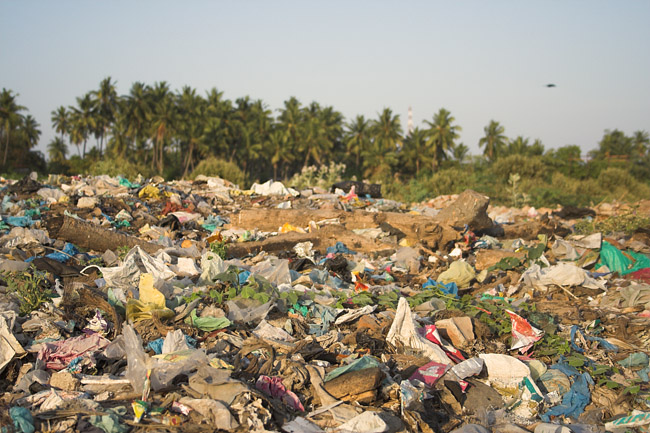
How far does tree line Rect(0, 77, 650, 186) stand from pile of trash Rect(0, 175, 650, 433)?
1219 inches

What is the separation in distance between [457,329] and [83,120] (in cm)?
4354

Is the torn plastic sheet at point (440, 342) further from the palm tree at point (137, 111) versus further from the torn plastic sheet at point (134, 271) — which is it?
the palm tree at point (137, 111)

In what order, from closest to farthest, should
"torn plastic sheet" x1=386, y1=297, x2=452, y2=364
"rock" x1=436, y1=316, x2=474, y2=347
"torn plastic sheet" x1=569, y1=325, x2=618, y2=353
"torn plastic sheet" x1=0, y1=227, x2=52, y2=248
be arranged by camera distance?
"torn plastic sheet" x1=386, y1=297, x2=452, y2=364, "rock" x1=436, y1=316, x2=474, y2=347, "torn plastic sheet" x1=569, y1=325, x2=618, y2=353, "torn plastic sheet" x1=0, y1=227, x2=52, y2=248

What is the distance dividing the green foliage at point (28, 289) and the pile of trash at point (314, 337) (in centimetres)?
2

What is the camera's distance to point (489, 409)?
3.10 metres

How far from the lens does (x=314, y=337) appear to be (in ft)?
11.8

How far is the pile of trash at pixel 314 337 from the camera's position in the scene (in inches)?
104

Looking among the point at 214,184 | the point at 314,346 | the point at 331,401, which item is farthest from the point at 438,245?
the point at 214,184

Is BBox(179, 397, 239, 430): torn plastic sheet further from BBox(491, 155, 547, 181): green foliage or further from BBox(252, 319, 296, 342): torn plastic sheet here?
BBox(491, 155, 547, 181): green foliage

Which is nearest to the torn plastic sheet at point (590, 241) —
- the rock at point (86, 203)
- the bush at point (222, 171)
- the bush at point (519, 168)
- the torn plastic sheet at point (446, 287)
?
the torn plastic sheet at point (446, 287)

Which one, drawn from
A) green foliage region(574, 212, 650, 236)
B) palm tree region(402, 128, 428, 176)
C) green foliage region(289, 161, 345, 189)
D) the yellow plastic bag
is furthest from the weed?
palm tree region(402, 128, 428, 176)

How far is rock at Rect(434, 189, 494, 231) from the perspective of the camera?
7.80 metres

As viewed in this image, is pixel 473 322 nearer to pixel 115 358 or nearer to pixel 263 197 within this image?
pixel 115 358

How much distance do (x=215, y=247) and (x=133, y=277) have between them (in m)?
1.61
